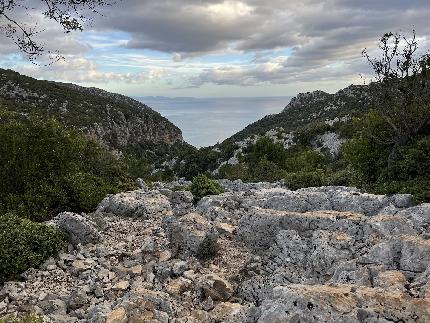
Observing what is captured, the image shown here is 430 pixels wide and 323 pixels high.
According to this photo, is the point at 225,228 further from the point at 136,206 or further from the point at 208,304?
the point at 136,206

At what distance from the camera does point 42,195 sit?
17.2 metres

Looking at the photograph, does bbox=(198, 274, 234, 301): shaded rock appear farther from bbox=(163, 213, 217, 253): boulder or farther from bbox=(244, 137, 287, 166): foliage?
bbox=(244, 137, 287, 166): foliage

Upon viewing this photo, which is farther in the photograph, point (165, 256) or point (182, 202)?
point (182, 202)

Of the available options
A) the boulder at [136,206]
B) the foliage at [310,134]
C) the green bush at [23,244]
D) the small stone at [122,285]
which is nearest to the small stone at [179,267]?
the small stone at [122,285]

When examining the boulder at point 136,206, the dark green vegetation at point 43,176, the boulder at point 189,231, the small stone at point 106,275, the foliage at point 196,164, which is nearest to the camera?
the small stone at point 106,275

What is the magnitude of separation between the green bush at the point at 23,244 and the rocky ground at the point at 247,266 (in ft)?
1.05

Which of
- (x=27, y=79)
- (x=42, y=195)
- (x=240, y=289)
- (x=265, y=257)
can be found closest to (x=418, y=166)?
(x=265, y=257)

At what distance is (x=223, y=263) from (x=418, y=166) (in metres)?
10.9

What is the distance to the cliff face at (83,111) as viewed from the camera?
8949 cm

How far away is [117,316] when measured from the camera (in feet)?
28.6

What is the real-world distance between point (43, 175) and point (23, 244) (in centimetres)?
699

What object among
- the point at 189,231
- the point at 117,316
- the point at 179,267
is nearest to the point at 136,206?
the point at 189,231

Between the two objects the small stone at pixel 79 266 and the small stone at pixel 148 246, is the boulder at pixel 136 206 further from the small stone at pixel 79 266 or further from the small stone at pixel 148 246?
the small stone at pixel 79 266

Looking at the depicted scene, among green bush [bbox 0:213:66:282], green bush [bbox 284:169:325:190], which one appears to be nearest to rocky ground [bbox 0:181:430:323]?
green bush [bbox 0:213:66:282]
